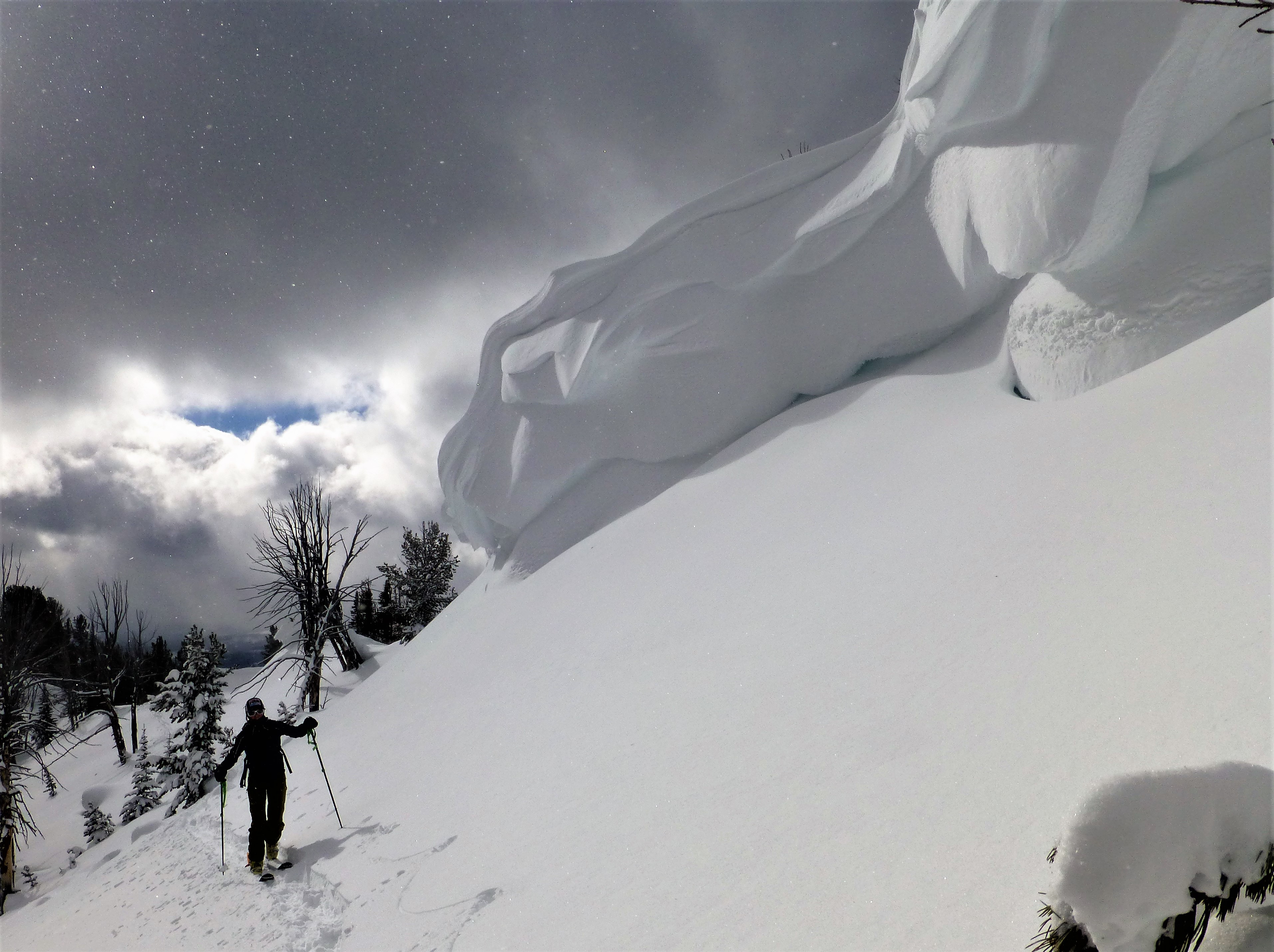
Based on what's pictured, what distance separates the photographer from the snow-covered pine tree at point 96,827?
1667 centimetres

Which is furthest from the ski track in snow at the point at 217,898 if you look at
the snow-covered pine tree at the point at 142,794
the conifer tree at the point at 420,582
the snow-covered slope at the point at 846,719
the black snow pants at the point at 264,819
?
the conifer tree at the point at 420,582

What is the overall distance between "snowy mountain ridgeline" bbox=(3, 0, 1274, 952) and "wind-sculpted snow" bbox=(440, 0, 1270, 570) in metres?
0.05

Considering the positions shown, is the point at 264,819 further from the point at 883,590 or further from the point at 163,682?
the point at 163,682

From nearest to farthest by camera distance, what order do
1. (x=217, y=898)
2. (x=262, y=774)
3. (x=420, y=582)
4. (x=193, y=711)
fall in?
(x=217, y=898), (x=262, y=774), (x=193, y=711), (x=420, y=582)

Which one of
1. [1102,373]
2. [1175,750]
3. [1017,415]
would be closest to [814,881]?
[1175,750]

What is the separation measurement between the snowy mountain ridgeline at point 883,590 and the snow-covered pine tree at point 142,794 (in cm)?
894

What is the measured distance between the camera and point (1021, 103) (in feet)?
19.6

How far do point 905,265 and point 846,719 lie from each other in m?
7.53

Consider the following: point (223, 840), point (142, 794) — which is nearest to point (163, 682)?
point (142, 794)

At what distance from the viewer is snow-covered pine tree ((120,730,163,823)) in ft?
54.7

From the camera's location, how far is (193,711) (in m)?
16.7

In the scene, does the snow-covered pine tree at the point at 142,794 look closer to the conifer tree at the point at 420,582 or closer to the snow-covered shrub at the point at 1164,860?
the conifer tree at the point at 420,582

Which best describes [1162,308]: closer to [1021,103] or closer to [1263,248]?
[1263,248]

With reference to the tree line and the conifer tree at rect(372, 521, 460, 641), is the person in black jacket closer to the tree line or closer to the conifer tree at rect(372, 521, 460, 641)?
the tree line
